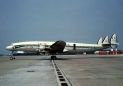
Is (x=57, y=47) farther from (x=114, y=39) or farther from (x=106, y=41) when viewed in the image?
(x=114, y=39)

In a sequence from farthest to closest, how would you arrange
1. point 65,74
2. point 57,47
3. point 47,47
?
point 47,47
point 57,47
point 65,74

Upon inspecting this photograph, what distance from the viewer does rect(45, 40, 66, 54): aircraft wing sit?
167 feet

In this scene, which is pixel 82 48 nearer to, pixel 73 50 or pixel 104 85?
pixel 73 50

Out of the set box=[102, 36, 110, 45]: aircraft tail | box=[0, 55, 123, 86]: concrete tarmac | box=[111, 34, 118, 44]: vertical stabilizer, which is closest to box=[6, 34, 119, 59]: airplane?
box=[102, 36, 110, 45]: aircraft tail

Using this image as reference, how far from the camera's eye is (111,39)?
7031cm

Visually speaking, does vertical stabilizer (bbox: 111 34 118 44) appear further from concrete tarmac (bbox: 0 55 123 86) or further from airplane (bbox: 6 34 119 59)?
concrete tarmac (bbox: 0 55 123 86)

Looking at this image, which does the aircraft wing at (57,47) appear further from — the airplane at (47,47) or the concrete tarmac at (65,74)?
the concrete tarmac at (65,74)

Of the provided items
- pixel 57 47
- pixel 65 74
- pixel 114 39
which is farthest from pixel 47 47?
pixel 65 74

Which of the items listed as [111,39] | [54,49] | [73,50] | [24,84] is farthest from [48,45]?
[24,84]

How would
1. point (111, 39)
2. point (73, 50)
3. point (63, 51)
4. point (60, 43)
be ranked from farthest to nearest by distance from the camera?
point (111, 39) → point (73, 50) → point (63, 51) → point (60, 43)

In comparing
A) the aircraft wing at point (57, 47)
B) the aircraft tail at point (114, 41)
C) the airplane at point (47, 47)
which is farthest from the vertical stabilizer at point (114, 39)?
the aircraft wing at point (57, 47)

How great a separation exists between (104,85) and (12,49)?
151 feet

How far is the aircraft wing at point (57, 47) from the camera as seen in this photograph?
50.8 metres

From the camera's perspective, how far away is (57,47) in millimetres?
51312
